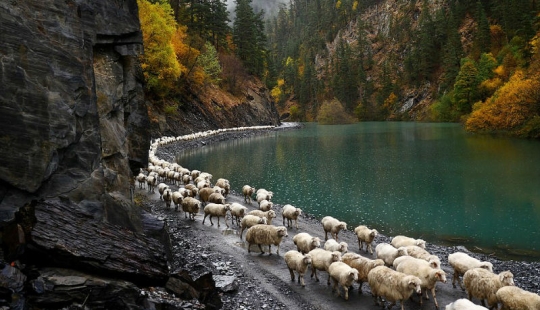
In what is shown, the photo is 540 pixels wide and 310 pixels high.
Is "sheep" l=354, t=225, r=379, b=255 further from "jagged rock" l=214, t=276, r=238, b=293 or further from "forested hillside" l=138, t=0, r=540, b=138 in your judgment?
"forested hillside" l=138, t=0, r=540, b=138

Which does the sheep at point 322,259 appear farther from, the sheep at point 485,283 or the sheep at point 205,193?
the sheep at point 205,193

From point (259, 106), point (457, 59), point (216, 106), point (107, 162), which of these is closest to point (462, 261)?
point (107, 162)

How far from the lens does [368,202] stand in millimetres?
29406

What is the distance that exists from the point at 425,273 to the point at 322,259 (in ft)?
10.9

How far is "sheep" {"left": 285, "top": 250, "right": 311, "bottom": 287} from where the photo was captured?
1370cm

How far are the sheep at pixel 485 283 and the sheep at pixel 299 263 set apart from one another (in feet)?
16.2

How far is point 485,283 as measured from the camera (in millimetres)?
11570

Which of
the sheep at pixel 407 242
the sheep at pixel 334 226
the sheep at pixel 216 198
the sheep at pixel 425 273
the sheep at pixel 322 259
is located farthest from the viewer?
the sheep at pixel 216 198

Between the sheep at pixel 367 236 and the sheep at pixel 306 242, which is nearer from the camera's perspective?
the sheep at pixel 306 242

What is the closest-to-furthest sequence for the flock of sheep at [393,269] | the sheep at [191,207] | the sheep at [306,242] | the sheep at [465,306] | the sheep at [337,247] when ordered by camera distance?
the sheep at [465,306] → the flock of sheep at [393,269] → the sheep at [337,247] → the sheep at [306,242] → the sheep at [191,207]

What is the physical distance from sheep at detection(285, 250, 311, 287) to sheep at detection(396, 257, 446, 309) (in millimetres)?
3038

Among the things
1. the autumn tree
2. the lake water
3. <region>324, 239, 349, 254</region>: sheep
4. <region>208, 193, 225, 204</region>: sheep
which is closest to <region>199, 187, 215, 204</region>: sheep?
<region>208, 193, 225, 204</region>: sheep

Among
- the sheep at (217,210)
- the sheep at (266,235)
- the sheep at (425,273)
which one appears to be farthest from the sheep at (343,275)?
the sheep at (217,210)

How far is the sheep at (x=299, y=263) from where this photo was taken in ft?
44.9
